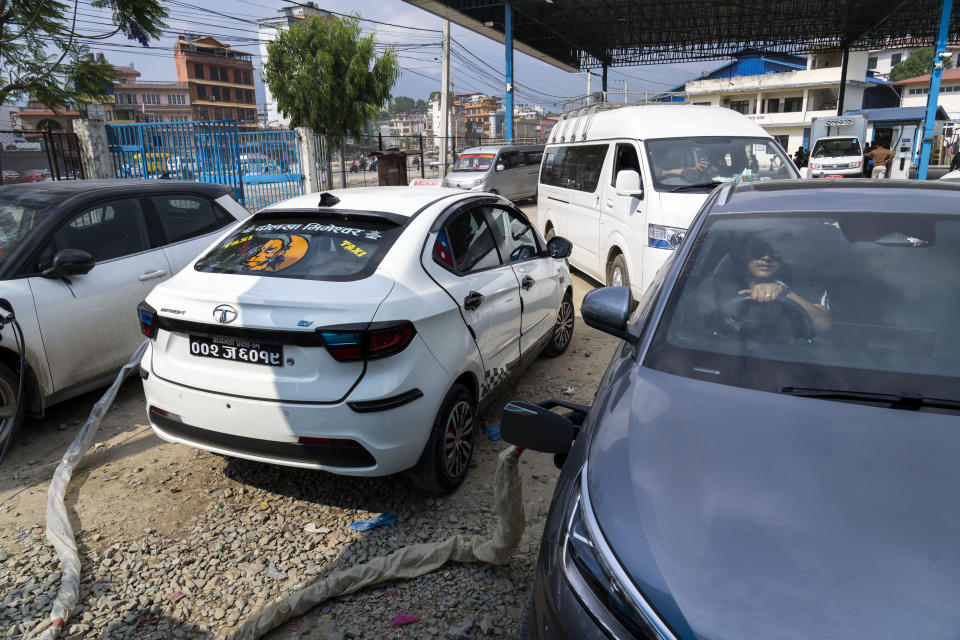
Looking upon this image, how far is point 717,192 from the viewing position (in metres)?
3.22

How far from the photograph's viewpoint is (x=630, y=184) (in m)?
6.72

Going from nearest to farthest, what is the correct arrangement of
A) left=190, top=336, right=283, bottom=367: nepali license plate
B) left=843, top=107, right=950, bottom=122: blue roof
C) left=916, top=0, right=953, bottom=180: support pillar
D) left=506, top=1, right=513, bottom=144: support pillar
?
left=190, top=336, right=283, bottom=367: nepali license plate < left=916, top=0, right=953, bottom=180: support pillar < left=506, top=1, right=513, bottom=144: support pillar < left=843, top=107, right=950, bottom=122: blue roof

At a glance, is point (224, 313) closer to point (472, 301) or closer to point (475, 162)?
point (472, 301)

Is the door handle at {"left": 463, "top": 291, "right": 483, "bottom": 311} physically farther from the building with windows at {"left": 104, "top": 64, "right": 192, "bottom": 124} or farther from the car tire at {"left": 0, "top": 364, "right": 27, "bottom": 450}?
the building with windows at {"left": 104, "top": 64, "right": 192, "bottom": 124}

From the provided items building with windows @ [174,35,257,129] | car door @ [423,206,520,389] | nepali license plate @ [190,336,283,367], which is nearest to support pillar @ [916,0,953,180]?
car door @ [423,206,520,389]

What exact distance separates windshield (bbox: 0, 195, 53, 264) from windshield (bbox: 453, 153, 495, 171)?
1491 cm

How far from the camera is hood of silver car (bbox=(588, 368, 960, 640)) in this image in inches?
53.4

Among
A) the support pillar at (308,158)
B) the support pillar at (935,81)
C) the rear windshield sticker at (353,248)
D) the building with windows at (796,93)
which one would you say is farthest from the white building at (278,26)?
the building with windows at (796,93)

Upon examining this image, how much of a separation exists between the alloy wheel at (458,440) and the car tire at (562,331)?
2.13m

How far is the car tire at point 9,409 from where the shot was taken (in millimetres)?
4078

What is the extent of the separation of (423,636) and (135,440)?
9.21 ft

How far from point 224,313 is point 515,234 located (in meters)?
2.45

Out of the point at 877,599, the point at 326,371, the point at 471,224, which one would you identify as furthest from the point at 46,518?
the point at 877,599

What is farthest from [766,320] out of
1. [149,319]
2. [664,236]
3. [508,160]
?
[508,160]
